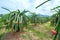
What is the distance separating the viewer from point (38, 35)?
947 centimetres

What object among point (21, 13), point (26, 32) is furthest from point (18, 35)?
point (21, 13)

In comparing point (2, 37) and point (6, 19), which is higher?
point (6, 19)

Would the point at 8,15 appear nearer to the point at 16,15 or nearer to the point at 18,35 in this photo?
the point at 16,15

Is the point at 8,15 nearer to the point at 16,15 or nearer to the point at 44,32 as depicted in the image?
the point at 16,15

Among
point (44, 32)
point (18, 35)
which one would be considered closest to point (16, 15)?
point (18, 35)

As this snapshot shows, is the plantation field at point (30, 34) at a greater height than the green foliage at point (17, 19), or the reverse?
the green foliage at point (17, 19)

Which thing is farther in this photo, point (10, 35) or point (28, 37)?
point (10, 35)

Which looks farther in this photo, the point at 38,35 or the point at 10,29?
the point at 10,29

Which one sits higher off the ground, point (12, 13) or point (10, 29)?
point (12, 13)

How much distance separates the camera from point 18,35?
9.37 meters

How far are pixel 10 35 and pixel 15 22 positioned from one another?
0.78 m

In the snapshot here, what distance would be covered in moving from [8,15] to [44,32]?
7.19ft

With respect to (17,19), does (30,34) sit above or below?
below

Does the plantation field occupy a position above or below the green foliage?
below
